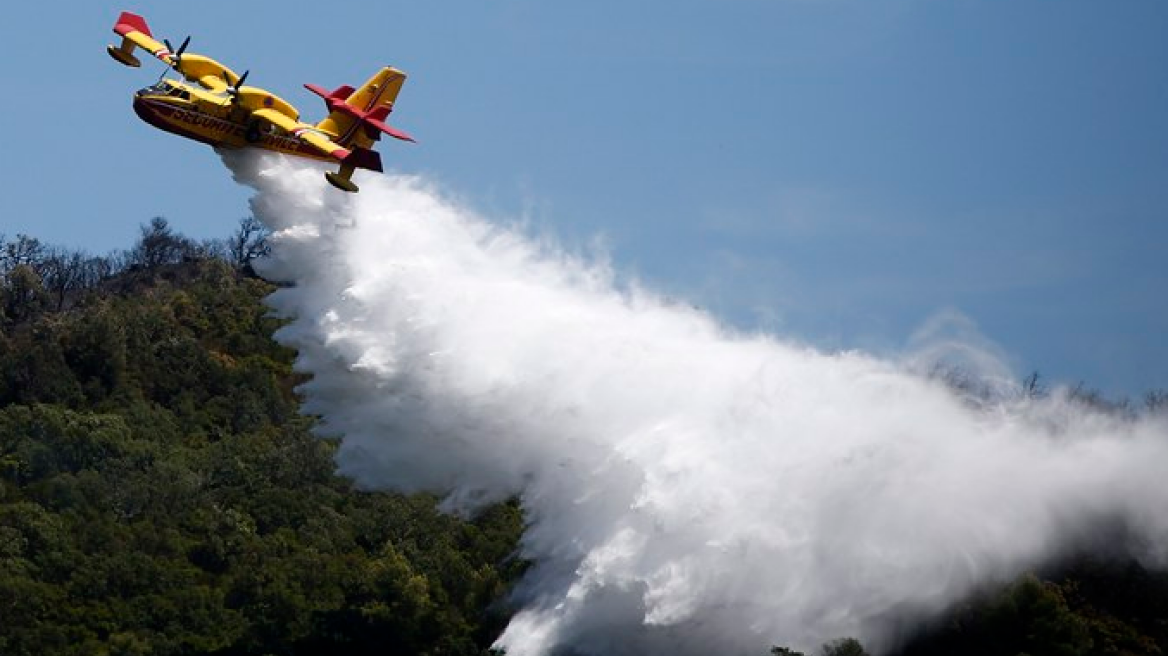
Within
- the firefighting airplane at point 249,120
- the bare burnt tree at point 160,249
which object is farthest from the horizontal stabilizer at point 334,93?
the bare burnt tree at point 160,249

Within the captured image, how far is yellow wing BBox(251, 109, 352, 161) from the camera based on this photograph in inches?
2176

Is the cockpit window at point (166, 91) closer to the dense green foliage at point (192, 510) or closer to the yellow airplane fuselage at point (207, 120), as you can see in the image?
the yellow airplane fuselage at point (207, 120)

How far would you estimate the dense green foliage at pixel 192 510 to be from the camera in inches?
2493

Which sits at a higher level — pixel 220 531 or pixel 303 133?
pixel 303 133

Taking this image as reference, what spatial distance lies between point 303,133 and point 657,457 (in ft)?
37.2

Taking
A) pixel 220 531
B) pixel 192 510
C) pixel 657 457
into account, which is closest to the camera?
pixel 657 457

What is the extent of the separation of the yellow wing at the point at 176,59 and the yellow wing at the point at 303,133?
152 centimetres

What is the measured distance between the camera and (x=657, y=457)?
53.2m

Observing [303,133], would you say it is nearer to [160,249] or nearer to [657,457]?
[657,457]

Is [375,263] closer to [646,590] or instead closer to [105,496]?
[646,590]

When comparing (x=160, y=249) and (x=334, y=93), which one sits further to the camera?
(x=160, y=249)

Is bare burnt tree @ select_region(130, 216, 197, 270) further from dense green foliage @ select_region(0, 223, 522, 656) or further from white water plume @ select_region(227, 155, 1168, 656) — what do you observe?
white water plume @ select_region(227, 155, 1168, 656)

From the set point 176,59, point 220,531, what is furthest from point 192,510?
point 176,59

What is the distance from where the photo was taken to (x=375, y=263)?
5509cm
